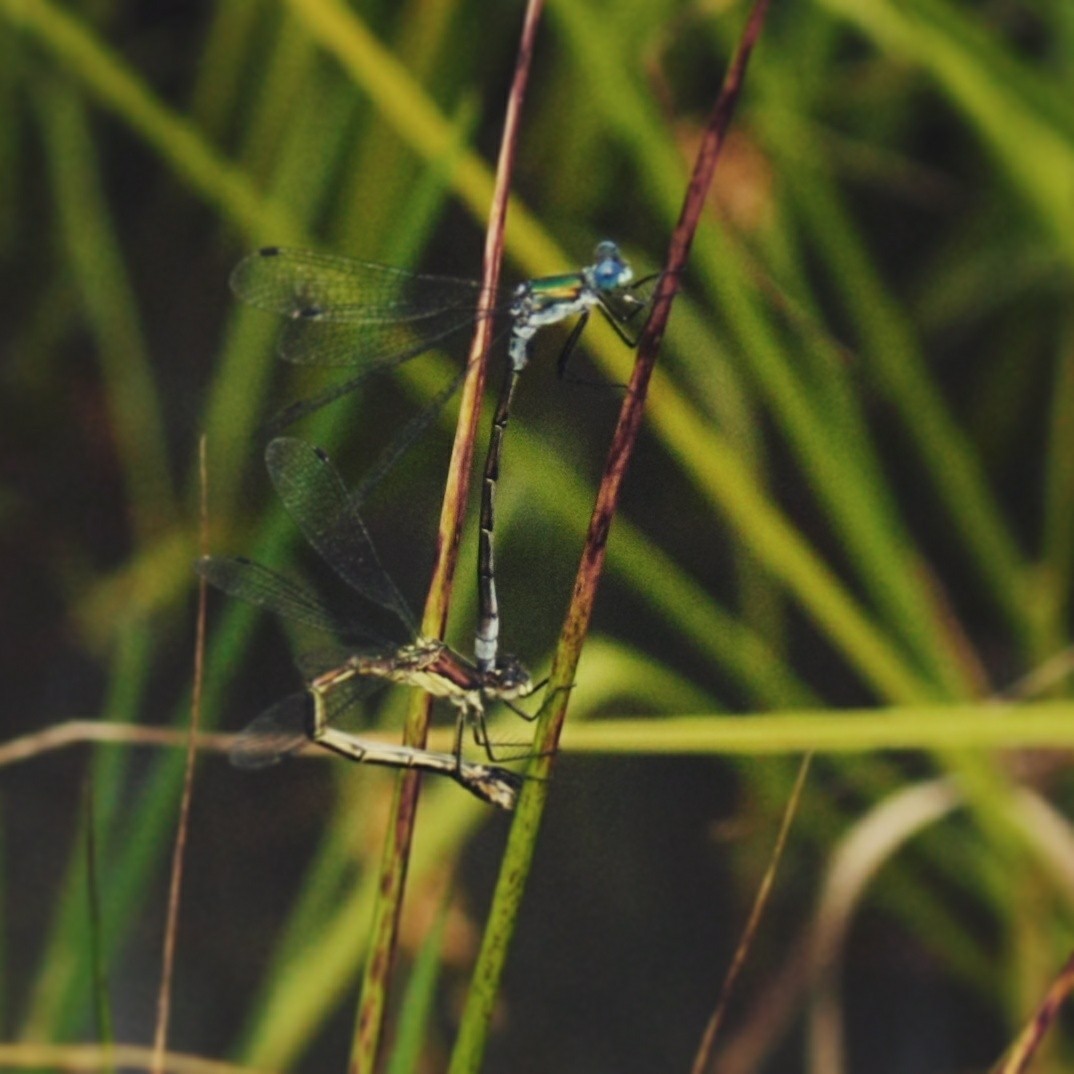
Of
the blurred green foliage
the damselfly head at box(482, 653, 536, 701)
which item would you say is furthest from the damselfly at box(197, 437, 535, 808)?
the blurred green foliage

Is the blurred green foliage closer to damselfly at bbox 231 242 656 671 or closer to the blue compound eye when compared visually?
damselfly at bbox 231 242 656 671

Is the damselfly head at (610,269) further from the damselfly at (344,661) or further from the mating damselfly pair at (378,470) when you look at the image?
the damselfly at (344,661)

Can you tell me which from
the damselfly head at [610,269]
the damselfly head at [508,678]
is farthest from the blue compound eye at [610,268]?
the damselfly head at [508,678]

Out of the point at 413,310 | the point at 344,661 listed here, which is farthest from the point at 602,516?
the point at 413,310

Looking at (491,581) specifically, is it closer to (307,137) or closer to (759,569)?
(759,569)

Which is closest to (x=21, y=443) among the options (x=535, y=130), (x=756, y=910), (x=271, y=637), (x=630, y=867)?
(x=271, y=637)

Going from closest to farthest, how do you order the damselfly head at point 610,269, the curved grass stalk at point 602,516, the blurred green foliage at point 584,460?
the curved grass stalk at point 602,516
the damselfly head at point 610,269
the blurred green foliage at point 584,460

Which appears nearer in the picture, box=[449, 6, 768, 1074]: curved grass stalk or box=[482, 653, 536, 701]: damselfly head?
box=[449, 6, 768, 1074]: curved grass stalk

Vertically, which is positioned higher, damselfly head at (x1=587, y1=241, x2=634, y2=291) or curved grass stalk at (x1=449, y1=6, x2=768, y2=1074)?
damselfly head at (x1=587, y1=241, x2=634, y2=291)
